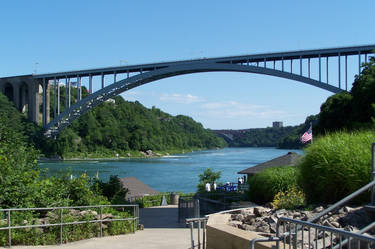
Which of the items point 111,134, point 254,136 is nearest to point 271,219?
point 111,134

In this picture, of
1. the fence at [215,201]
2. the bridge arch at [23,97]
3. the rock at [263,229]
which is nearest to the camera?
the rock at [263,229]

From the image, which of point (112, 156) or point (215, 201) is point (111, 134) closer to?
point (112, 156)

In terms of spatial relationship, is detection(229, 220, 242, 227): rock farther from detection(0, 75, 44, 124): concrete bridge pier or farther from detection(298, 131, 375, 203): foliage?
detection(0, 75, 44, 124): concrete bridge pier

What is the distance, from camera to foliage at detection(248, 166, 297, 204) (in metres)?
8.69

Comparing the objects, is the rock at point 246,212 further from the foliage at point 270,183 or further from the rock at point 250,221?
the foliage at point 270,183

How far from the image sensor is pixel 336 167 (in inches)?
202

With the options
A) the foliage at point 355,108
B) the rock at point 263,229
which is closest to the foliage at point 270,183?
the foliage at point 355,108

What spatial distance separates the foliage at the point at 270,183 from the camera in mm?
8688

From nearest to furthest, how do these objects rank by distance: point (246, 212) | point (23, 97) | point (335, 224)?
point (335, 224) < point (246, 212) < point (23, 97)

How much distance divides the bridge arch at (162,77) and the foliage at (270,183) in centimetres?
2138

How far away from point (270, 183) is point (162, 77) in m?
34.3

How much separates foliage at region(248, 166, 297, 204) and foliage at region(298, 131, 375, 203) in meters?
2.72

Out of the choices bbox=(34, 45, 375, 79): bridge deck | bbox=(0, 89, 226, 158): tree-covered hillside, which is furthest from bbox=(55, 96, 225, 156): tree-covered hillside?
bbox=(34, 45, 375, 79): bridge deck

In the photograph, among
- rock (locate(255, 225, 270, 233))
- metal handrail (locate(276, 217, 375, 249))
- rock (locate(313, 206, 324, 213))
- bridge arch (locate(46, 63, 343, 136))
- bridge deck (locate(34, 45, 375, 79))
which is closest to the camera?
metal handrail (locate(276, 217, 375, 249))
